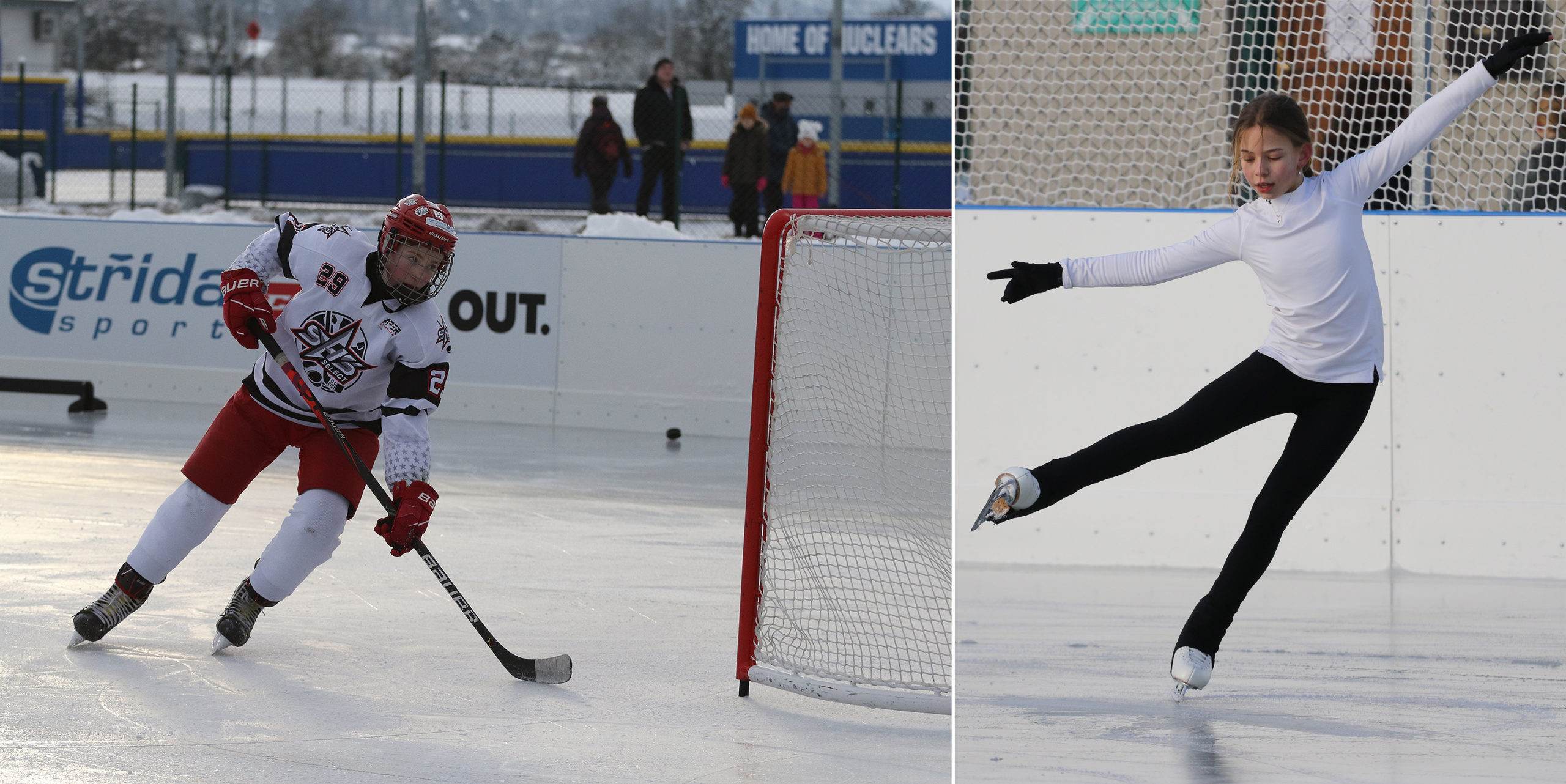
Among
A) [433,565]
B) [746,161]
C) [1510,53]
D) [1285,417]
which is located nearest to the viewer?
[1510,53]

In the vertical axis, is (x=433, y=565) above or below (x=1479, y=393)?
below

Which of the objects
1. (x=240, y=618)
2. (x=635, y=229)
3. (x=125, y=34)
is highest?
(x=125, y=34)

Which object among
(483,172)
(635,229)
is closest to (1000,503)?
(635,229)

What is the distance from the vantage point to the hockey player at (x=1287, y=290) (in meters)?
3.43

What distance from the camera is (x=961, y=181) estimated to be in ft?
23.3

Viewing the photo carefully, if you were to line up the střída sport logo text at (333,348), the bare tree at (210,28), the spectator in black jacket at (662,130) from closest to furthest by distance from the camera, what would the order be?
the střída sport logo text at (333,348) < the spectator in black jacket at (662,130) < the bare tree at (210,28)

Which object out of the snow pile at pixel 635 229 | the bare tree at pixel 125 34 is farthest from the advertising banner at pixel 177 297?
the bare tree at pixel 125 34

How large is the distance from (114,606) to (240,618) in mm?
326

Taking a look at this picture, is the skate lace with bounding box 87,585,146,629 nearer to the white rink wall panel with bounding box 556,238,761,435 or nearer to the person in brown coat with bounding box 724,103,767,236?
the white rink wall panel with bounding box 556,238,761,435

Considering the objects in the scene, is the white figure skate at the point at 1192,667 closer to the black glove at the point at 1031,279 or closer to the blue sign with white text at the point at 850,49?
the black glove at the point at 1031,279

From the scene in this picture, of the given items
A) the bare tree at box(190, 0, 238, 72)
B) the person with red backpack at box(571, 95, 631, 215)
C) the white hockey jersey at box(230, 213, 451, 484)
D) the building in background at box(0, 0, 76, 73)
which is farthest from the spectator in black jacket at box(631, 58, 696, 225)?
the bare tree at box(190, 0, 238, 72)

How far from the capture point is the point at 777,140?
42.7ft

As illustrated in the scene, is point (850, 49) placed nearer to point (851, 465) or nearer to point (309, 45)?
point (851, 465)

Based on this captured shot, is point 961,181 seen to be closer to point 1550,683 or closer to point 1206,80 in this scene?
point 1206,80
